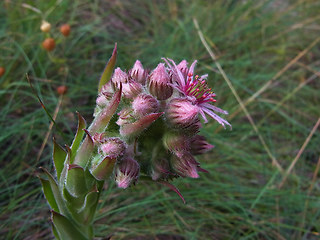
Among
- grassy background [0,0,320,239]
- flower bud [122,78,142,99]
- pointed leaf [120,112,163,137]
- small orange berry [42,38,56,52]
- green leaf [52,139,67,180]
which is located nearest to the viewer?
pointed leaf [120,112,163,137]

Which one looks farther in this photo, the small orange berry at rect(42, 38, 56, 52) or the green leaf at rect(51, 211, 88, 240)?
the small orange berry at rect(42, 38, 56, 52)

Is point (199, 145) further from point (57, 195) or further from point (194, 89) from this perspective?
point (57, 195)

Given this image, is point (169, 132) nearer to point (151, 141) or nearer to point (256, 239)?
point (151, 141)

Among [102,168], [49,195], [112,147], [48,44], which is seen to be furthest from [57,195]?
[48,44]

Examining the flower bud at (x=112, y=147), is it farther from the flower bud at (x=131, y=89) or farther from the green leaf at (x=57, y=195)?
the green leaf at (x=57, y=195)

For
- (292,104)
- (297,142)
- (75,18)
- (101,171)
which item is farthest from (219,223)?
(75,18)

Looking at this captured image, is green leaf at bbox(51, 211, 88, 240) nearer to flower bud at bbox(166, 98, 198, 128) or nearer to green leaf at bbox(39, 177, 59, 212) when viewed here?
green leaf at bbox(39, 177, 59, 212)

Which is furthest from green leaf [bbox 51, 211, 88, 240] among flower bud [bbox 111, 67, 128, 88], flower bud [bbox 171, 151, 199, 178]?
flower bud [bbox 111, 67, 128, 88]

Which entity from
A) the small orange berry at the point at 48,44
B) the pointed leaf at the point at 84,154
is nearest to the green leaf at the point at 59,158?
the pointed leaf at the point at 84,154
